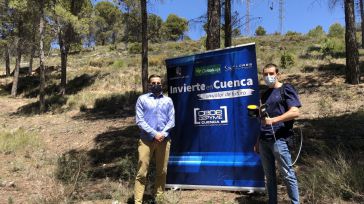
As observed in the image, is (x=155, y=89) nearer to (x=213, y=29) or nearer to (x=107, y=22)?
(x=213, y=29)

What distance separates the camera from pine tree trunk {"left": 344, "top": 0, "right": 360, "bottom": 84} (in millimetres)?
14289

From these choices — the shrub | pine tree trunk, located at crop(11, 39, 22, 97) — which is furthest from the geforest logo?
the shrub

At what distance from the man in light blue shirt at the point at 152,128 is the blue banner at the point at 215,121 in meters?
0.64

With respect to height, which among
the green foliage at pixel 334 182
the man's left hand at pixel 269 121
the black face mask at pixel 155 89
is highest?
the black face mask at pixel 155 89

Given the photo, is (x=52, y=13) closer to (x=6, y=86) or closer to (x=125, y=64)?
(x=125, y=64)

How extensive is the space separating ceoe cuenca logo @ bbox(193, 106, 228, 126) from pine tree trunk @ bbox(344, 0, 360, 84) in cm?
903

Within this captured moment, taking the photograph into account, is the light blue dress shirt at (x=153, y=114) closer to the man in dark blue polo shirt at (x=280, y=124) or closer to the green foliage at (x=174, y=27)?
the man in dark blue polo shirt at (x=280, y=124)

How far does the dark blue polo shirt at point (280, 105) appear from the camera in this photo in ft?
16.1

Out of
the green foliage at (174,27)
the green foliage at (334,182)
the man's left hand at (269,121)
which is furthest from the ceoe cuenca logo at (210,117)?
the green foliage at (174,27)

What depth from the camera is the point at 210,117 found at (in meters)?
6.70

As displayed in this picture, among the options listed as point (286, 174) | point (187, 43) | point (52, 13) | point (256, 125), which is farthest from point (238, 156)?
point (187, 43)

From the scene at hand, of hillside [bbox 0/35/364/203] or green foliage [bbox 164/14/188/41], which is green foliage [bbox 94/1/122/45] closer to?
green foliage [bbox 164/14/188/41]

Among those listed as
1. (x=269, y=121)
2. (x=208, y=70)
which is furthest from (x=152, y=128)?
(x=269, y=121)

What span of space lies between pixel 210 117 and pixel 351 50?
9.49 metres
